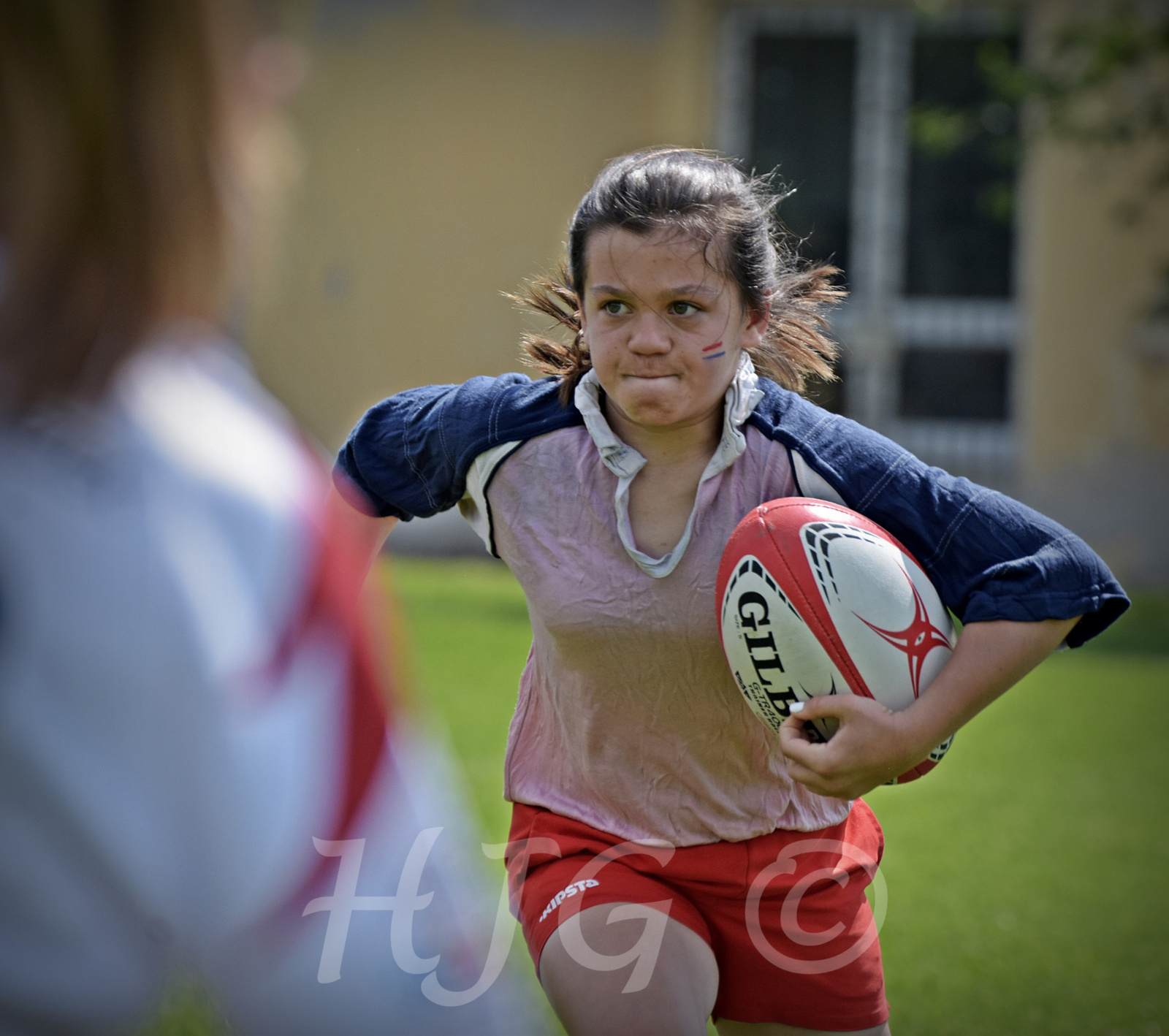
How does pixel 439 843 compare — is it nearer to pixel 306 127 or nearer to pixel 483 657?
pixel 483 657

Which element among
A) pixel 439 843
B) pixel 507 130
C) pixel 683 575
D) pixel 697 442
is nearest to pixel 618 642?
pixel 683 575

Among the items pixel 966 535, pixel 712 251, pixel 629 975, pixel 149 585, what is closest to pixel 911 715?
pixel 966 535

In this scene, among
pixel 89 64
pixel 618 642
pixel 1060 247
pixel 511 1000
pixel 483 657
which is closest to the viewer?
pixel 89 64

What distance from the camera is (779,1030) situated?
2531mm

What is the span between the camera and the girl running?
2455mm

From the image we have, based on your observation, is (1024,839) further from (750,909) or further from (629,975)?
(629,975)

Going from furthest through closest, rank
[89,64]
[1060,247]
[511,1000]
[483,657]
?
[1060,247], [483,657], [511,1000], [89,64]

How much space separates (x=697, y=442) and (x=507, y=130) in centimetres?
1045

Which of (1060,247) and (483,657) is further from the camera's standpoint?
(1060,247)

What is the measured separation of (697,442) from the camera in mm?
2686

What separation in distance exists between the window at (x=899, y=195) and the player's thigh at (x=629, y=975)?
35.9ft

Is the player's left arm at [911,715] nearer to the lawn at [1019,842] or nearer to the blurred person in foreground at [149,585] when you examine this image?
the lawn at [1019,842]

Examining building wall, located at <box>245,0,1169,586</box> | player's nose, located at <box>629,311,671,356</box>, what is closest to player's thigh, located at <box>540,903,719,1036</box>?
player's nose, located at <box>629,311,671,356</box>

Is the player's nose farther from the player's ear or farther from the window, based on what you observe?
the window
